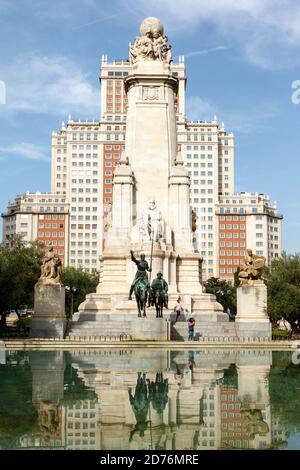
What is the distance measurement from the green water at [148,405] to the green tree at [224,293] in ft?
239

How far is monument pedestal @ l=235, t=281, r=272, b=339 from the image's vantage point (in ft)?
114

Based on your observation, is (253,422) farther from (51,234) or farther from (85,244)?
(85,244)

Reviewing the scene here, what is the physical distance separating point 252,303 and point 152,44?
2257cm

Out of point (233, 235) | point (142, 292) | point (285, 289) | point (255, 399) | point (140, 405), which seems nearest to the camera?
point (140, 405)

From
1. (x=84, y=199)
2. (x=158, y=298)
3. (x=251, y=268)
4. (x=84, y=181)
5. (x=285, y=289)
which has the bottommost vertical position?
(x=158, y=298)

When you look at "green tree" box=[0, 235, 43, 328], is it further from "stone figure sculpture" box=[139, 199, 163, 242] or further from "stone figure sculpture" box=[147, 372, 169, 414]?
"stone figure sculpture" box=[147, 372, 169, 414]

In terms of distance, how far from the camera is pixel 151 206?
4241cm

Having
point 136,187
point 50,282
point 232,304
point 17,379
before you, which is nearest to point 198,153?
point 232,304

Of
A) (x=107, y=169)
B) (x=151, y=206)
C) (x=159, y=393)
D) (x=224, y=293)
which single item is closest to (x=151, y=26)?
(x=151, y=206)

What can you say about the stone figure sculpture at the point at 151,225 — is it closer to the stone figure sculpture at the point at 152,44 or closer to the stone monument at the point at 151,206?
the stone monument at the point at 151,206

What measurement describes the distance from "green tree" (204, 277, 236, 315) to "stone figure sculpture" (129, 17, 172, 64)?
161 ft

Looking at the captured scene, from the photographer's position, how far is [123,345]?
27.4 m

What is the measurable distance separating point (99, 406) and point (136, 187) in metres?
34.0
